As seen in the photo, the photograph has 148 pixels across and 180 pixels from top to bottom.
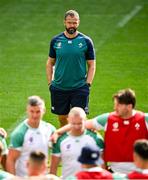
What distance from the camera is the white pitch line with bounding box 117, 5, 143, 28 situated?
19597mm

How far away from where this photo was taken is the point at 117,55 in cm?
1730

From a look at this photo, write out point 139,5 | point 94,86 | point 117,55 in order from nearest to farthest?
1. point 94,86
2. point 117,55
3. point 139,5

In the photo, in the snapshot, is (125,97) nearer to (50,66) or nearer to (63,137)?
(63,137)

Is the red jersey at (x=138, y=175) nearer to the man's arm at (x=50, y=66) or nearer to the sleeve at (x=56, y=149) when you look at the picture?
the sleeve at (x=56, y=149)

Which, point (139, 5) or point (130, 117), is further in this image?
point (139, 5)

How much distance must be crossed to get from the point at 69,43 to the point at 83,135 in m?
2.61

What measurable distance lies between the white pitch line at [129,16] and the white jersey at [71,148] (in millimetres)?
10049

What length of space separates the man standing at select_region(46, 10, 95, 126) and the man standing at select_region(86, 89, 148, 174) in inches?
86.6

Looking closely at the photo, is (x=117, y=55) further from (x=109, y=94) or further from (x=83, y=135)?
(x=83, y=135)

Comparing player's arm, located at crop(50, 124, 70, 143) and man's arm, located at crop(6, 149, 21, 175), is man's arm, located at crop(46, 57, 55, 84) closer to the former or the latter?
player's arm, located at crop(50, 124, 70, 143)

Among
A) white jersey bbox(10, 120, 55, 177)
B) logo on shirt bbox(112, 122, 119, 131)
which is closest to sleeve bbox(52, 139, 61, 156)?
white jersey bbox(10, 120, 55, 177)

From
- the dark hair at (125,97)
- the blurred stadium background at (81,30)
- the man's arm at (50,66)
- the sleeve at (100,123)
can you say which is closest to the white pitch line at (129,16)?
the blurred stadium background at (81,30)

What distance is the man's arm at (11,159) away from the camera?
956cm

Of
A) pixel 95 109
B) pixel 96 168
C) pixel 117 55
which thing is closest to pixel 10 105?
pixel 95 109
